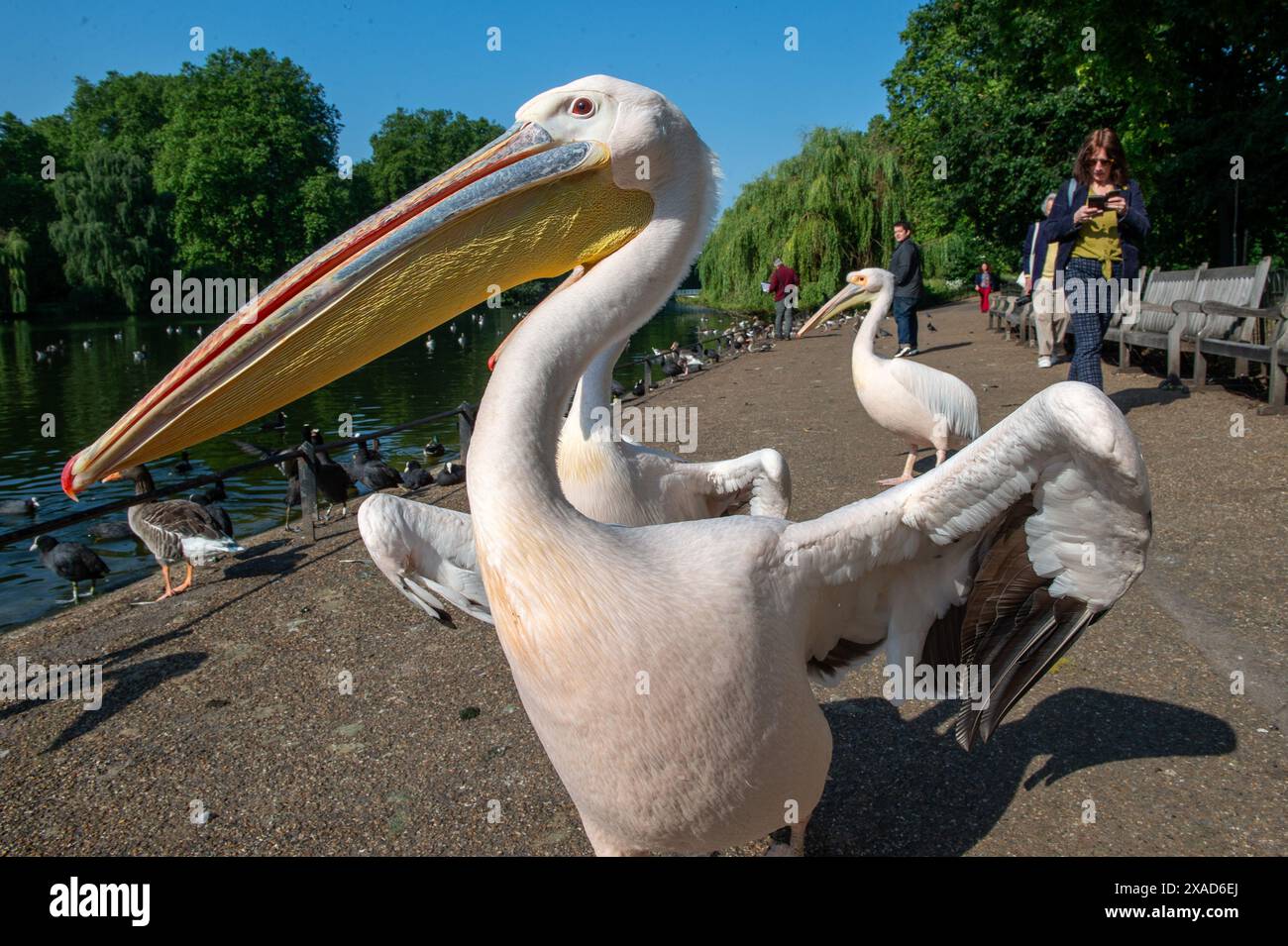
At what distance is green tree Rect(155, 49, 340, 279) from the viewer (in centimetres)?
4231

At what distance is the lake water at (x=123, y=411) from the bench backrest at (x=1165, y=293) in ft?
32.6

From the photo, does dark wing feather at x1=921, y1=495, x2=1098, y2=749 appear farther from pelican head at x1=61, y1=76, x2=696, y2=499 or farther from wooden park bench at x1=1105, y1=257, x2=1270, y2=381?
wooden park bench at x1=1105, y1=257, x2=1270, y2=381

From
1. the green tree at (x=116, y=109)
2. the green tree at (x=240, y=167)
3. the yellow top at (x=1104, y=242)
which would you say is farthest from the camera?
the green tree at (x=116, y=109)

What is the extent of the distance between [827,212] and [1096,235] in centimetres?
1956

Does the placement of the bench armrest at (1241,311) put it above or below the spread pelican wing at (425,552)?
above

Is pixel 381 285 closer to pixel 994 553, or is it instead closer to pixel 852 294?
pixel 994 553

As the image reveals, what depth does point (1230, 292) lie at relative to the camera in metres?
8.96

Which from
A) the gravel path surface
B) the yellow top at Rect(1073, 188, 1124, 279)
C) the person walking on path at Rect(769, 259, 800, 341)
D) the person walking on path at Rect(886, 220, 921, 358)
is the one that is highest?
the person walking on path at Rect(769, 259, 800, 341)

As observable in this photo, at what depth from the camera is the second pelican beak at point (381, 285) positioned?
1.81 metres

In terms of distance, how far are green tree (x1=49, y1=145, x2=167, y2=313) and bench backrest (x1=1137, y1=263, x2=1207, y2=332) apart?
136 feet

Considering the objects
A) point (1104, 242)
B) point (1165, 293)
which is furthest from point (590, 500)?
point (1165, 293)

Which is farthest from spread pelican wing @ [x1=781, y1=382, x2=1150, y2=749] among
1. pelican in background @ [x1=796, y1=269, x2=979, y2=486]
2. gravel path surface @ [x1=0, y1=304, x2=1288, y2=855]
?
pelican in background @ [x1=796, y1=269, x2=979, y2=486]

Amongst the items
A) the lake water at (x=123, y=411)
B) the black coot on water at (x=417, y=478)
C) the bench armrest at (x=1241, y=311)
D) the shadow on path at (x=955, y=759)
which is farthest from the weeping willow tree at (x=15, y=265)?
the shadow on path at (x=955, y=759)

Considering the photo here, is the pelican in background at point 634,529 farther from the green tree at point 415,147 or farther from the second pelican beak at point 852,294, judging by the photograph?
the green tree at point 415,147
